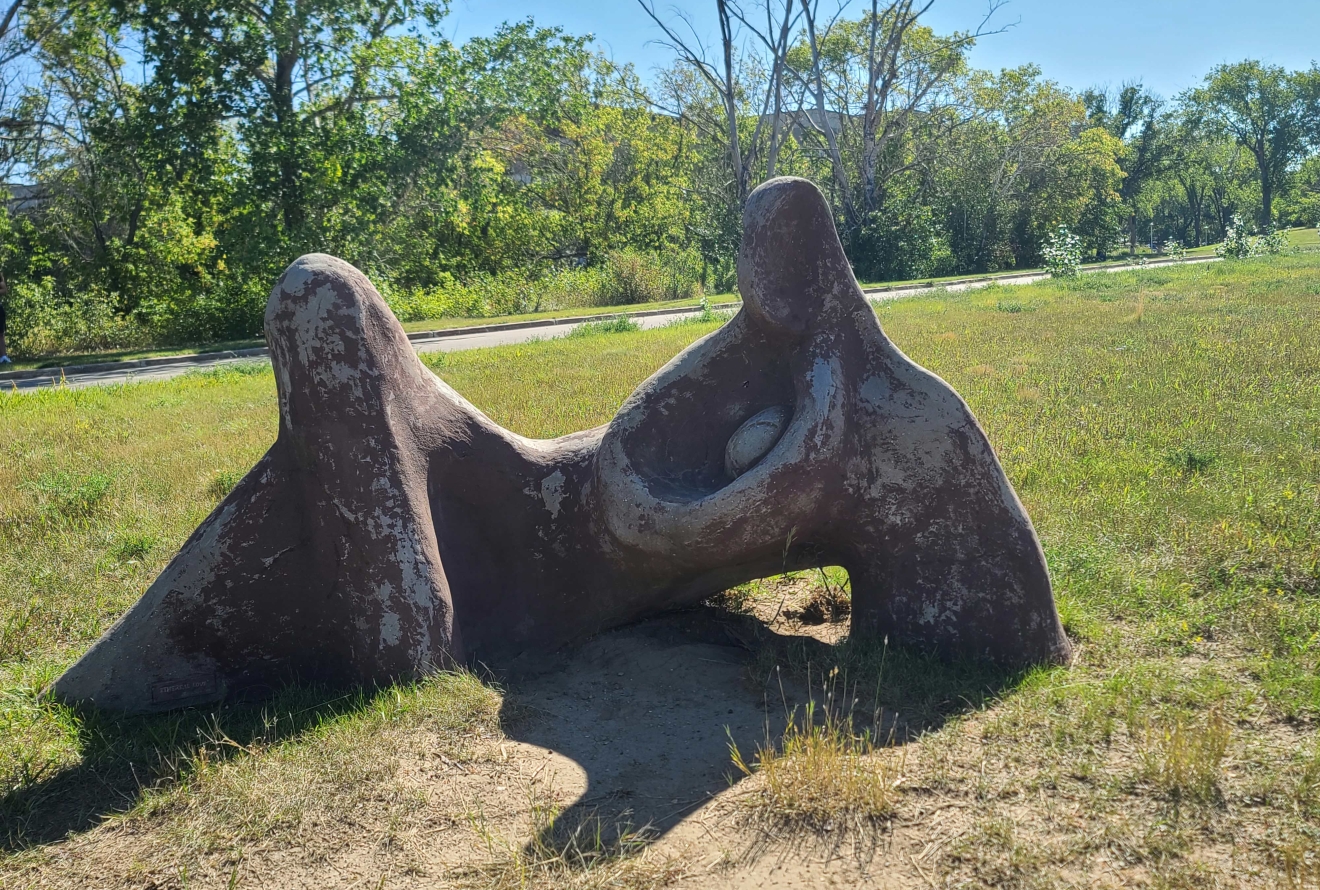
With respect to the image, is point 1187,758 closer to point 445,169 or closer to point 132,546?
point 132,546

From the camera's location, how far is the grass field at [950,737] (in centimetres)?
293

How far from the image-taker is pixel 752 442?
161 inches

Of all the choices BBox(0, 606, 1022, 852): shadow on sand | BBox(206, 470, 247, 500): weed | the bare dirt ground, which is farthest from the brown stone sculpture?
BBox(206, 470, 247, 500): weed

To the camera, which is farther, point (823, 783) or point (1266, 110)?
point (1266, 110)

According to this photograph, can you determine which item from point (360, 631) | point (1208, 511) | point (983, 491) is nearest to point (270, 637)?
point (360, 631)

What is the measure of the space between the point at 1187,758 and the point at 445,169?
67.6 feet

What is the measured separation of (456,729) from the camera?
376 centimetres

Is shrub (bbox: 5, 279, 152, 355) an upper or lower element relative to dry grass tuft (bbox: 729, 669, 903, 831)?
upper

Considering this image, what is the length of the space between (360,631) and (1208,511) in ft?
15.4

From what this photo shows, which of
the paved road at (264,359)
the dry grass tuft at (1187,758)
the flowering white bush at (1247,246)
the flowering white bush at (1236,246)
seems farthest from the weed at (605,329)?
the flowering white bush at (1236,246)

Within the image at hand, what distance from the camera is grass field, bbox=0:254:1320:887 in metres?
2.93

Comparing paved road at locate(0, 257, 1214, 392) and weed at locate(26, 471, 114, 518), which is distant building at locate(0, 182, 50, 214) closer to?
paved road at locate(0, 257, 1214, 392)

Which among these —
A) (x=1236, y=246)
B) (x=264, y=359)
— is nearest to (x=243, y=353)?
(x=264, y=359)

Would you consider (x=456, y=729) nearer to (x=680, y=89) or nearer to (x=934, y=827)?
(x=934, y=827)
